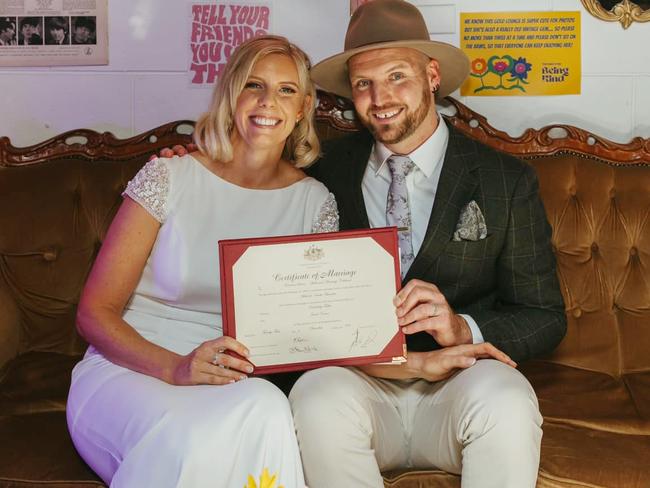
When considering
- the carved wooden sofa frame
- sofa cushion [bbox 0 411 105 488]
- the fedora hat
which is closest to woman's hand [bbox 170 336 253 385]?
sofa cushion [bbox 0 411 105 488]

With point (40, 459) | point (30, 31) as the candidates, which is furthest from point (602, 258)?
point (30, 31)

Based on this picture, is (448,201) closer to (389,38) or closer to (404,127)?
(404,127)

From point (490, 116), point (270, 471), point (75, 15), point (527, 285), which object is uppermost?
point (75, 15)

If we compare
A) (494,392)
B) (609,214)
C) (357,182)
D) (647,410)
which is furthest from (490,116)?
(494,392)

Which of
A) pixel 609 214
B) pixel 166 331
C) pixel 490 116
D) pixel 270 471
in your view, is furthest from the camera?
pixel 490 116

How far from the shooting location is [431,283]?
6.33 feet

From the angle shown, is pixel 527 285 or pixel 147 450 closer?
pixel 147 450

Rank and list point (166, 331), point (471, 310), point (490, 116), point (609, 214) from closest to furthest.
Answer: point (166, 331), point (471, 310), point (609, 214), point (490, 116)

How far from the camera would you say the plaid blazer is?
77.4 inches

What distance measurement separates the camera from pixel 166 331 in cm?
192

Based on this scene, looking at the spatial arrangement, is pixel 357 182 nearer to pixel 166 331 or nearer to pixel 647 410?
pixel 166 331

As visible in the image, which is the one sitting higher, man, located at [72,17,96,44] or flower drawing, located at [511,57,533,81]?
man, located at [72,17,96,44]

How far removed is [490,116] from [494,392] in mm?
1286

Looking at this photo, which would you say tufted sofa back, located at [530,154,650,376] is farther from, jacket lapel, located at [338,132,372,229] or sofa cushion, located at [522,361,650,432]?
jacket lapel, located at [338,132,372,229]
